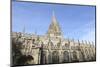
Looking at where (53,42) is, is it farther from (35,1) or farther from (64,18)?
(35,1)

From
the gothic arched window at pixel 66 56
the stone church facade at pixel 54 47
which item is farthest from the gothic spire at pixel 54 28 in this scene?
the gothic arched window at pixel 66 56

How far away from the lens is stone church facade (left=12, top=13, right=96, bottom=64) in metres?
2.69

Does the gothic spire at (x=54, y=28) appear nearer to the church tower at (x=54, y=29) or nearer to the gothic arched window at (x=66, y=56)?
the church tower at (x=54, y=29)

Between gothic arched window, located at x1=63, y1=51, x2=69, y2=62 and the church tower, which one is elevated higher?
the church tower

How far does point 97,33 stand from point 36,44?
2.95ft

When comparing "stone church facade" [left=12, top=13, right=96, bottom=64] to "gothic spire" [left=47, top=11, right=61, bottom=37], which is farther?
"gothic spire" [left=47, top=11, right=61, bottom=37]

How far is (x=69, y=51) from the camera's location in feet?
9.41

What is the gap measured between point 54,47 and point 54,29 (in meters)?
0.24

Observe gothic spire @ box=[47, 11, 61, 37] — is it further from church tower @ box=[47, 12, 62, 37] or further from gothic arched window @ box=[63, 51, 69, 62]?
gothic arched window @ box=[63, 51, 69, 62]

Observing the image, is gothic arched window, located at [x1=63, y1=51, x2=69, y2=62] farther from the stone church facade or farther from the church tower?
the church tower

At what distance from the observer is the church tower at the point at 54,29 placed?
279 cm

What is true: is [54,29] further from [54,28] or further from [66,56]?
[66,56]

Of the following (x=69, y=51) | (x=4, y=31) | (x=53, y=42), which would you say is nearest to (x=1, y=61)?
(x=4, y=31)

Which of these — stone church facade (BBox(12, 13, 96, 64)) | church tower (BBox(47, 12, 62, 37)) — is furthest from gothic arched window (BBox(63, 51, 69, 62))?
church tower (BBox(47, 12, 62, 37))
